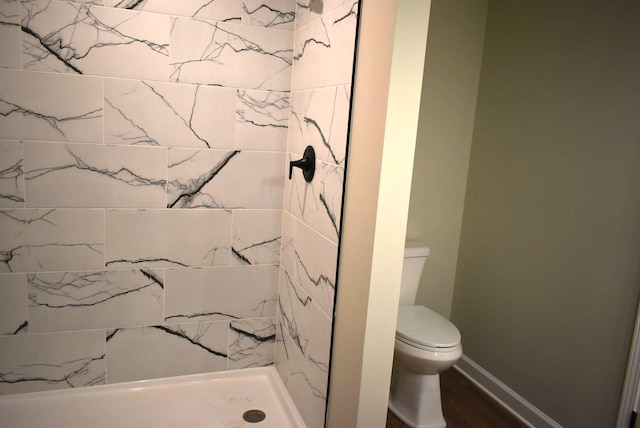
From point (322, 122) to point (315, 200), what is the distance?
293mm

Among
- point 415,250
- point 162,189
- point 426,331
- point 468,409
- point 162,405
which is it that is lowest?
point 468,409

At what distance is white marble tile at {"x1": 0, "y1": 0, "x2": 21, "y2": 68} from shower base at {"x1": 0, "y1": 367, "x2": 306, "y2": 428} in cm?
137

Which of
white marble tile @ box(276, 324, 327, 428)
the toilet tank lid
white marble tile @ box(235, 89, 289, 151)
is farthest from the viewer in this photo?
the toilet tank lid

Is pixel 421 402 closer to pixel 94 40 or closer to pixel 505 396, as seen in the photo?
pixel 505 396

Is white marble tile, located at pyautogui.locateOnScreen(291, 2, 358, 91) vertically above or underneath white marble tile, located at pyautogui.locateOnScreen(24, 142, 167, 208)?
above

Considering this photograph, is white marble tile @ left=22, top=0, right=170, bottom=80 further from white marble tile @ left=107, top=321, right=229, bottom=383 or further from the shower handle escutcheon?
white marble tile @ left=107, top=321, right=229, bottom=383

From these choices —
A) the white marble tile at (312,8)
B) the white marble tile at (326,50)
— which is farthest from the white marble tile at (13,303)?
the white marble tile at (312,8)

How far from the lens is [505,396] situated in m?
2.60

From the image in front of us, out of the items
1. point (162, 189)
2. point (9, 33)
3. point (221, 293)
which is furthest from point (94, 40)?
point (221, 293)

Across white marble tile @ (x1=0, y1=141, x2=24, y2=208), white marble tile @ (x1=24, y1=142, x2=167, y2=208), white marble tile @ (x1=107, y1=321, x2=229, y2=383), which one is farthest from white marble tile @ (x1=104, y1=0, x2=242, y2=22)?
white marble tile @ (x1=107, y1=321, x2=229, y2=383)

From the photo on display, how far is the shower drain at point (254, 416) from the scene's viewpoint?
2.03 metres

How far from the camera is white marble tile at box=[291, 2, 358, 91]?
61.4 inches

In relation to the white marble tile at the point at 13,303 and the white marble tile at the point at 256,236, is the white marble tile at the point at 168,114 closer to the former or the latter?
the white marble tile at the point at 256,236

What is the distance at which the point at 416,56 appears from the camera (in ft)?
4.36
